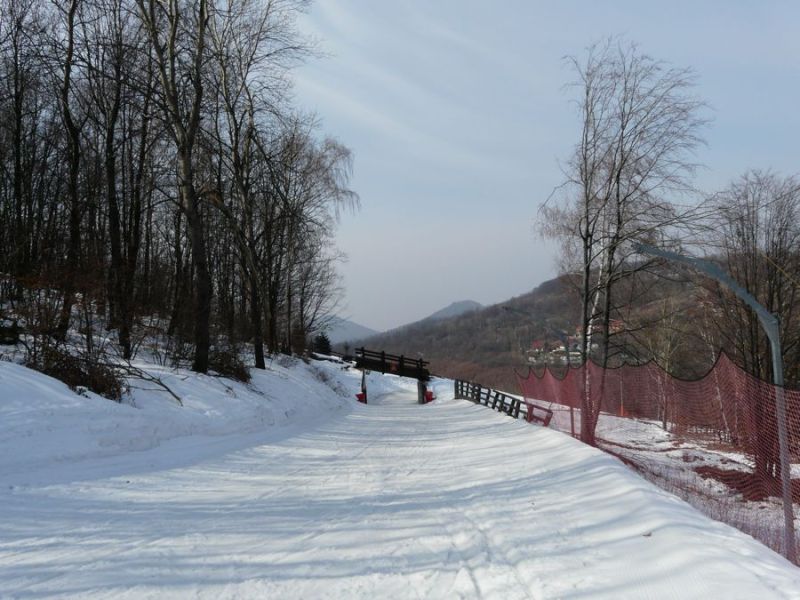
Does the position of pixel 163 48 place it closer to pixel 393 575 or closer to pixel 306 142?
pixel 306 142

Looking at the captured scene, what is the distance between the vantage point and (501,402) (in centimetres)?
2144

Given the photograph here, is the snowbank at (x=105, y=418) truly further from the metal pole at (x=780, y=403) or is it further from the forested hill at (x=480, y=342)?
the forested hill at (x=480, y=342)

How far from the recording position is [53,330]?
383 inches

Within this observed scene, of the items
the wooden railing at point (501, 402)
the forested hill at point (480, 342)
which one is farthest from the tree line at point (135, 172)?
the forested hill at point (480, 342)

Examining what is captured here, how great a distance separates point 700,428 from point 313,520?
Result: 380 inches

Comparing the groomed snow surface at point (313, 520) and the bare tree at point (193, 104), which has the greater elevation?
the bare tree at point (193, 104)

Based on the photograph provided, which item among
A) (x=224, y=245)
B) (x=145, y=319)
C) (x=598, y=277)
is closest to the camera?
(x=145, y=319)

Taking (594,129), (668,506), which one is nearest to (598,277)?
(594,129)

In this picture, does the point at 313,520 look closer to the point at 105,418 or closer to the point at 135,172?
the point at 105,418

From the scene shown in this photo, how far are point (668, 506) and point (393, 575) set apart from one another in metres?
3.11

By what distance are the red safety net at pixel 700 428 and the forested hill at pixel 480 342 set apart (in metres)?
26.7

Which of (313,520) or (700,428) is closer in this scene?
(313,520)

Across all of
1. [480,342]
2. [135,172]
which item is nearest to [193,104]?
[135,172]

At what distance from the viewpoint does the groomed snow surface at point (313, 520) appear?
3.81 meters
